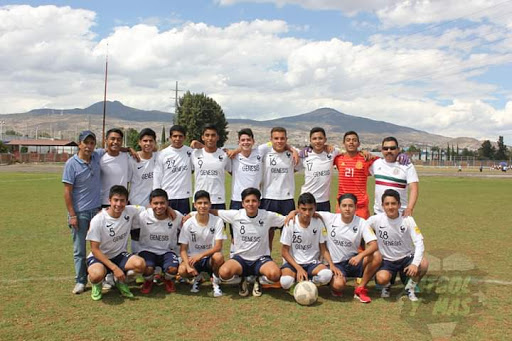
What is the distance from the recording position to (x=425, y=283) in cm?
591

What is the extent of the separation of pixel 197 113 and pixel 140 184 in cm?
5757

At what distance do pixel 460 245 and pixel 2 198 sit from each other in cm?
1450

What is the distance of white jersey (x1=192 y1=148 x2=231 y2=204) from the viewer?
20.7 feet

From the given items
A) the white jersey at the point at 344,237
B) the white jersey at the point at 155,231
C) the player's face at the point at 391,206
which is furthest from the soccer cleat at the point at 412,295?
the white jersey at the point at 155,231

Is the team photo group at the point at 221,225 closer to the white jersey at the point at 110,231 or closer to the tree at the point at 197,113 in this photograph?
the white jersey at the point at 110,231

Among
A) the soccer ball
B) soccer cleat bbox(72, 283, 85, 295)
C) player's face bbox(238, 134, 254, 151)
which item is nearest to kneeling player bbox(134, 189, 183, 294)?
soccer cleat bbox(72, 283, 85, 295)

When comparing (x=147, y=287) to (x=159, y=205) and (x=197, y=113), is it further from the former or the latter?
(x=197, y=113)

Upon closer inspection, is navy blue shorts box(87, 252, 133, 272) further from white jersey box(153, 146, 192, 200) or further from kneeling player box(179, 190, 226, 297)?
white jersey box(153, 146, 192, 200)

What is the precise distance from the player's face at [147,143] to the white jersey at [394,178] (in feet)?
10.2

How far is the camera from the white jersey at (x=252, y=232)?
18.6 feet

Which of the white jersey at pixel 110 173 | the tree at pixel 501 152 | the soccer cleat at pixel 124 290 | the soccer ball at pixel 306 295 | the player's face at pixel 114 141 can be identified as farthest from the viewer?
the tree at pixel 501 152

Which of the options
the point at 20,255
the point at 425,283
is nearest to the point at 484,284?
the point at 425,283

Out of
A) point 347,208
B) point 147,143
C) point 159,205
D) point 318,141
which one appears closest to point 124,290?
point 159,205

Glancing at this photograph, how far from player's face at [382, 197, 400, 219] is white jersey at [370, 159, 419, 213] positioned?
0.33 metres
